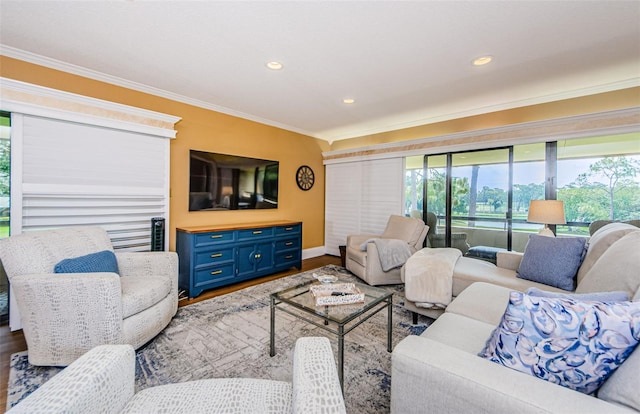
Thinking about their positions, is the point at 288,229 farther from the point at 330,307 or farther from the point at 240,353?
the point at 330,307

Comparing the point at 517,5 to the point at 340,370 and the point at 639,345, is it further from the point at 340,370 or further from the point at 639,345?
the point at 340,370

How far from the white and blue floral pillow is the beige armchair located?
2.58 meters

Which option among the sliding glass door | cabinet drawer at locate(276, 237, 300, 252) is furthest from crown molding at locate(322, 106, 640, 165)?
cabinet drawer at locate(276, 237, 300, 252)

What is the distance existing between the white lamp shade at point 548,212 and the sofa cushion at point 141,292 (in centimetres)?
375

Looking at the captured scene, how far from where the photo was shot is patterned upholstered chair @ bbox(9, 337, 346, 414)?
0.76 metres

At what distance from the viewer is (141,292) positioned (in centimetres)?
201

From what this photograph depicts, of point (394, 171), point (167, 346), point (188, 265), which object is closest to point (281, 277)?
point (188, 265)

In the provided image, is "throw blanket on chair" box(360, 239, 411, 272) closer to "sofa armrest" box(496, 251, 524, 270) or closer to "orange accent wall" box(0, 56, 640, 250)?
"sofa armrest" box(496, 251, 524, 270)

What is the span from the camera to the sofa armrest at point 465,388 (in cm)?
76

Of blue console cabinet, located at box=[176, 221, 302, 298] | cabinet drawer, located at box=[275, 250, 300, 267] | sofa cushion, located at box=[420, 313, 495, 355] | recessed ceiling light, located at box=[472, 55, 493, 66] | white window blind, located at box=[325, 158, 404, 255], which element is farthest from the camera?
white window blind, located at box=[325, 158, 404, 255]

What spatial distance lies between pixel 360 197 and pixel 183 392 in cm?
429

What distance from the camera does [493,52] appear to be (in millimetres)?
2340

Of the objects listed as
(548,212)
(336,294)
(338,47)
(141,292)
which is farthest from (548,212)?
(141,292)

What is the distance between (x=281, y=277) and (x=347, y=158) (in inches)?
101
